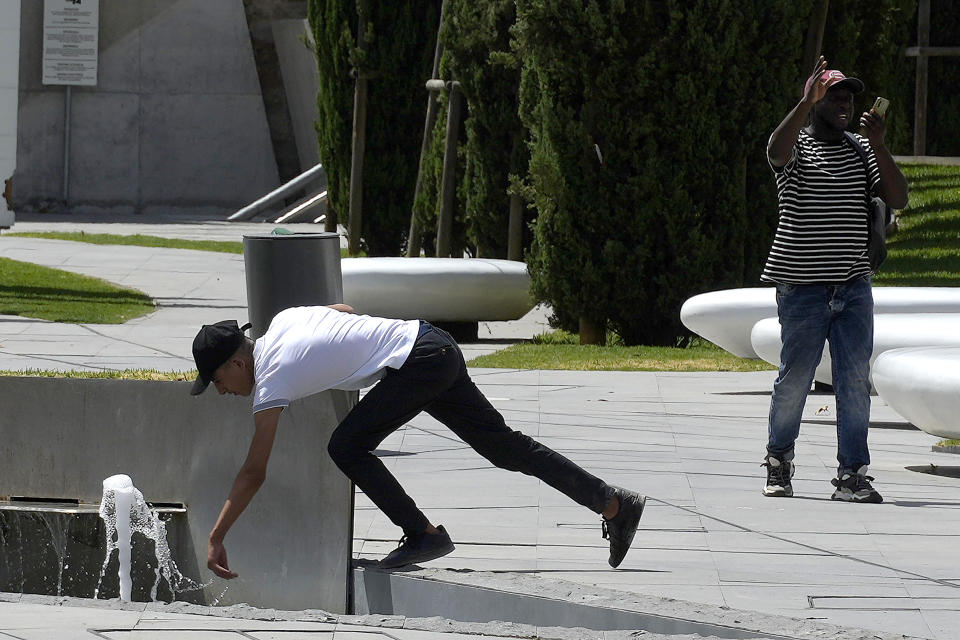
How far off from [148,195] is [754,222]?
Answer: 23.3m

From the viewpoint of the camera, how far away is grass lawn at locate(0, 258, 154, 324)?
15.5 metres

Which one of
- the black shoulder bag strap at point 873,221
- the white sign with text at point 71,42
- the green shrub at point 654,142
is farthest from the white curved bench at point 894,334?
the white sign with text at point 71,42

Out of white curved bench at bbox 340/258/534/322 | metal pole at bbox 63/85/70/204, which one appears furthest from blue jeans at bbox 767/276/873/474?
metal pole at bbox 63/85/70/204

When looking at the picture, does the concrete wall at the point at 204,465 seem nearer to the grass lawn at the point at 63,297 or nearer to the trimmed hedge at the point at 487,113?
the grass lawn at the point at 63,297

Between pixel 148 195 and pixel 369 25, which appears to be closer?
pixel 369 25

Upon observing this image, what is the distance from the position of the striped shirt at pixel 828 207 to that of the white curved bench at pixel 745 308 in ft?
14.8

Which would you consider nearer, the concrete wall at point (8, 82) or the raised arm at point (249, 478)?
the raised arm at point (249, 478)

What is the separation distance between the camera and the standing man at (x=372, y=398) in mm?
5039

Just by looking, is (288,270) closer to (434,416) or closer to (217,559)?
(434,416)

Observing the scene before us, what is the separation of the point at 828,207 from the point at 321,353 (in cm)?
246

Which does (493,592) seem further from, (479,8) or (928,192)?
(928,192)

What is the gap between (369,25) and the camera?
22750 mm

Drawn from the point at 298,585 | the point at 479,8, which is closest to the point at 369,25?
the point at 479,8

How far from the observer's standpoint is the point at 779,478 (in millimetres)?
6766
